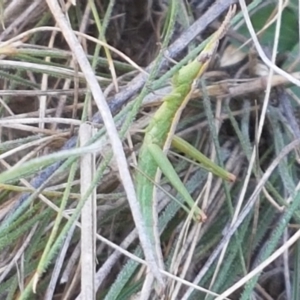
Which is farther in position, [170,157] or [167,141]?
[170,157]

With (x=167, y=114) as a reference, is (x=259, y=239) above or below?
below

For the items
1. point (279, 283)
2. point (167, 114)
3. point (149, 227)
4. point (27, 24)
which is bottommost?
point (279, 283)

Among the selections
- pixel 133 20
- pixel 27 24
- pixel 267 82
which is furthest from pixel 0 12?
pixel 267 82

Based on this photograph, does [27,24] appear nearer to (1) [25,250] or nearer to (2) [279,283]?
(1) [25,250]
